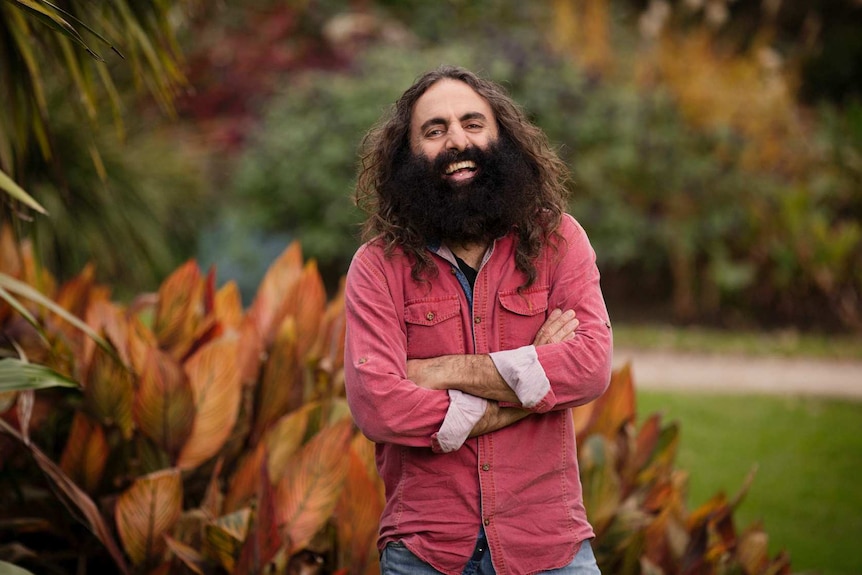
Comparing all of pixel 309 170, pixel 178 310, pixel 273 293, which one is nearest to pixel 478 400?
pixel 178 310

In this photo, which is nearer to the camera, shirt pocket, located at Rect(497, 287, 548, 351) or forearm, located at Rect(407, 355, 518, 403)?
forearm, located at Rect(407, 355, 518, 403)

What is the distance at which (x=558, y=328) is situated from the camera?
101 inches

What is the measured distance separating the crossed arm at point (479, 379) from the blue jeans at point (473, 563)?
28 centimetres

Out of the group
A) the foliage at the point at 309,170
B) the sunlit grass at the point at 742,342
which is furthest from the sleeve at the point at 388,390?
the foliage at the point at 309,170

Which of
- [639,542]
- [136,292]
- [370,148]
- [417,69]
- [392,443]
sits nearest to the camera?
[392,443]

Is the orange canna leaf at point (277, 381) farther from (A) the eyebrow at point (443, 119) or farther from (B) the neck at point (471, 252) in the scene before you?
(A) the eyebrow at point (443, 119)

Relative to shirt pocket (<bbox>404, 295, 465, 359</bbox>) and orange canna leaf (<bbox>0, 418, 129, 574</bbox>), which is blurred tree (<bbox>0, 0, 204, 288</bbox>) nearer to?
orange canna leaf (<bbox>0, 418, 129, 574</bbox>)

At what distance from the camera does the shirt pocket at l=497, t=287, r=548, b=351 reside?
2566 millimetres

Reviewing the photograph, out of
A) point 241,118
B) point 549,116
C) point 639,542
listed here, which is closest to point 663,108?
point 549,116

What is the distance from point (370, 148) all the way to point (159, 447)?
127 centimetres

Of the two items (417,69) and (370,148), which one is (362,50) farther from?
(370,148)

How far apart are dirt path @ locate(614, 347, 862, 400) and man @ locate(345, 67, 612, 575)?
5.41m

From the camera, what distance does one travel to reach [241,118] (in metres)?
12.2

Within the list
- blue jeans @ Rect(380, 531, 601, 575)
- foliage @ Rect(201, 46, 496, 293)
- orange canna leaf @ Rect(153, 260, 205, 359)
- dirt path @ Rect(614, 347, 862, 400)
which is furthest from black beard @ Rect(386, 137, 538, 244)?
foliage @ Rect(201, 46, 496, 293)
